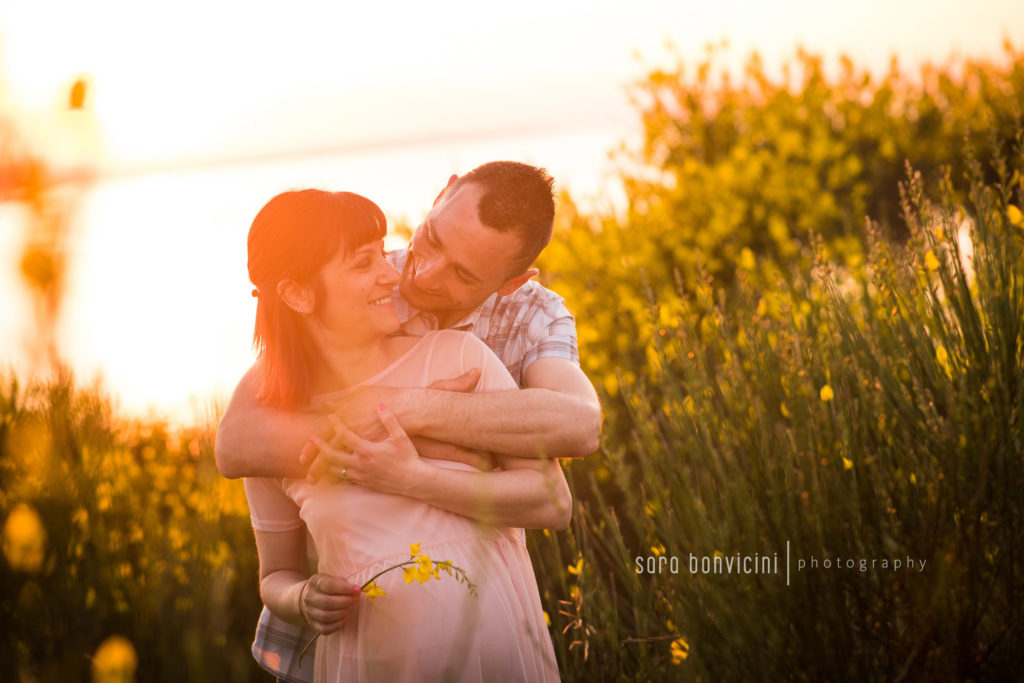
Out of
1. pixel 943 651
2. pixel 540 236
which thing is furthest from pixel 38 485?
pixel 943 651

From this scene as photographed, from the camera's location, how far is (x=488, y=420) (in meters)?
2.08

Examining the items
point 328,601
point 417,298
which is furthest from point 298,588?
point 417,298

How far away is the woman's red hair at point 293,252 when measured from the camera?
7.16ft

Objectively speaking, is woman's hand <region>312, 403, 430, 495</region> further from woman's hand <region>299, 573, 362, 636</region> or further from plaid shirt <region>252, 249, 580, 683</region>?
plaid shirt <region>252, 249, 580, 683</region>

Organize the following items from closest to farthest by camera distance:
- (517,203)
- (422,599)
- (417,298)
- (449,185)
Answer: (422,599) < (417,298) < (517,203) < (449,185)

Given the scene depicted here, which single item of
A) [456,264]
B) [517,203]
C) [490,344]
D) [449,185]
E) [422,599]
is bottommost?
[422,599]

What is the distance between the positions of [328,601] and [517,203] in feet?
4.28

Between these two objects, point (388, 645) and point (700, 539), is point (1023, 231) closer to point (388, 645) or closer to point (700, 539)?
point (700, 539)

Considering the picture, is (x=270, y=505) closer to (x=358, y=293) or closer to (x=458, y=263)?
(x=358, y=293)

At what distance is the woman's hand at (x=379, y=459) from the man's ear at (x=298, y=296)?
34 cm

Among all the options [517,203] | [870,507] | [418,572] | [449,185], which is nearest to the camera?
[418,572]

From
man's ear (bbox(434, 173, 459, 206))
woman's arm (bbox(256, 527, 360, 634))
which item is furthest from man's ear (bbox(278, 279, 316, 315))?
man's ear (bbox(434, 173, 459, 206))

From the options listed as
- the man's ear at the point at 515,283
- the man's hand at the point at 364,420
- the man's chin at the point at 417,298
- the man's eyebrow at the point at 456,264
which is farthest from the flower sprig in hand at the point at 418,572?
the man's ear at the point at 515,283

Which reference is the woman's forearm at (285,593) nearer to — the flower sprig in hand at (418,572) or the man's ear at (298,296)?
the flower sprig in hand at (418,572)
